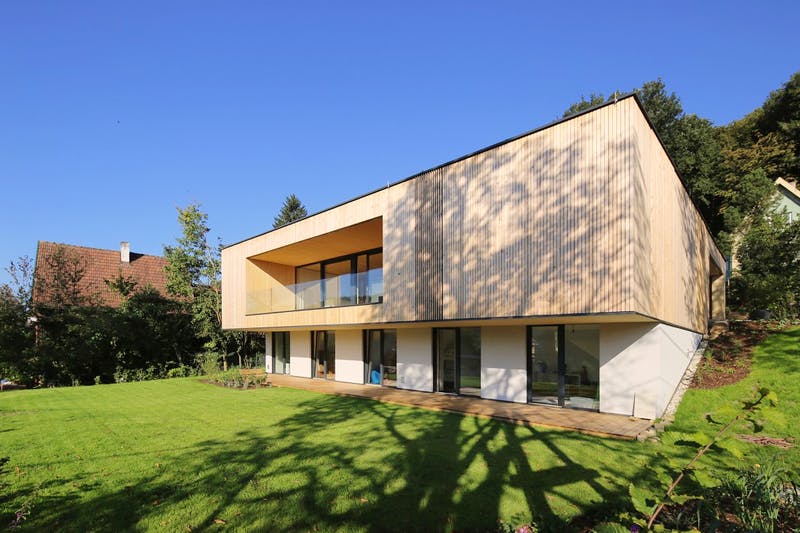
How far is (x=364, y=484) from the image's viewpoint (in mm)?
5062

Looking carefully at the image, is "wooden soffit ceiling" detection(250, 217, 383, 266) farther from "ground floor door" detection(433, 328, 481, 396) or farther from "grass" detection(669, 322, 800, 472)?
"grass" detection(669, 322, 800, 472)

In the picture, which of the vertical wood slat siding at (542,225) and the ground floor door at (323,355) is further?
the ground floor door at (323,355)

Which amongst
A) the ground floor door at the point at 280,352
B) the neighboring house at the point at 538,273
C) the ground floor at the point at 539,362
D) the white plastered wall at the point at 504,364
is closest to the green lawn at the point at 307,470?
the ground floor at the point at 539,362

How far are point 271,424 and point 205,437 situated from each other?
1.39m

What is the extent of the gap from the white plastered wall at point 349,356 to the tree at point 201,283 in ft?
30.1

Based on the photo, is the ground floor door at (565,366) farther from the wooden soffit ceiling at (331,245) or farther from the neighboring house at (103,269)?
the neighboring house at (103,269)

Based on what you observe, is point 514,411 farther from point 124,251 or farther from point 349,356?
point 124,251

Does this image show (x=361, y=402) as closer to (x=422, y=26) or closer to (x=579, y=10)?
(x=422, y=26)

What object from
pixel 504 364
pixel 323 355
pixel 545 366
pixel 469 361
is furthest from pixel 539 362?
pixel 323 355

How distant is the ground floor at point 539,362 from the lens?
916 cm

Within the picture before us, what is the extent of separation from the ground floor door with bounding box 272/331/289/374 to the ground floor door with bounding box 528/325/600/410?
12.7 meters

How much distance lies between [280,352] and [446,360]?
10.6 m

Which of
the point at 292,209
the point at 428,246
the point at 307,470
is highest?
the point at 292,209

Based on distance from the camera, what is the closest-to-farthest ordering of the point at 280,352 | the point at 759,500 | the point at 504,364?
the point at 759,500
the point at 504,364
the point at 280,352
